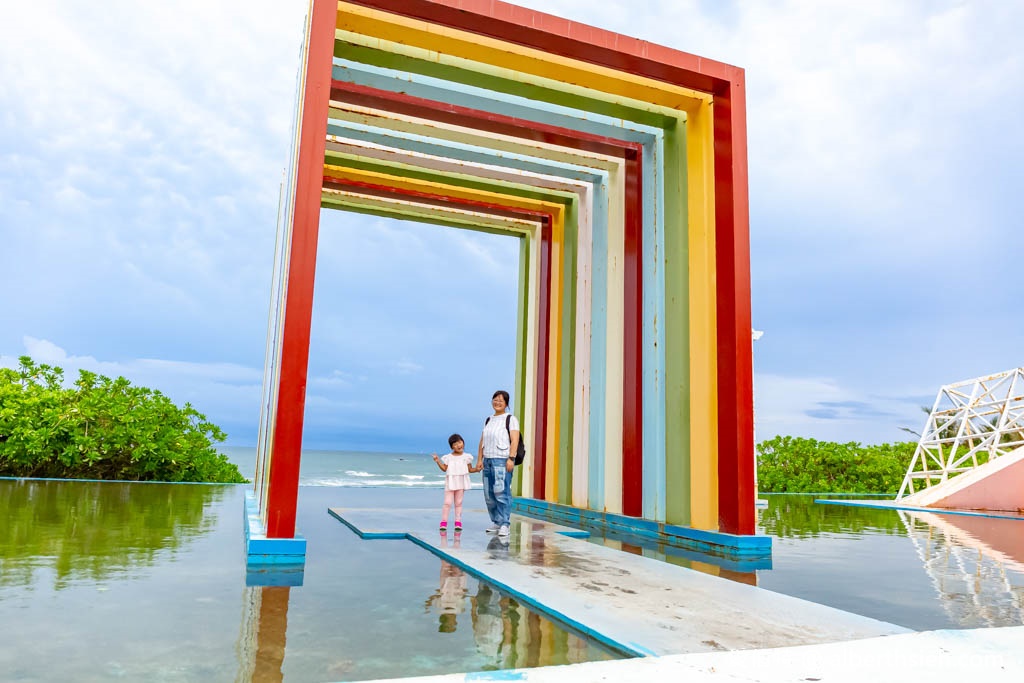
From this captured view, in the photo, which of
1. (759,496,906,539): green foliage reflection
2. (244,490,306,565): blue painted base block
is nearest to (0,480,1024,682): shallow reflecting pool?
(244,490,306,565): blue painted base block

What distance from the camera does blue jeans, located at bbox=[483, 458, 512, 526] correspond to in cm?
704

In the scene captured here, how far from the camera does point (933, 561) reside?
6.29m

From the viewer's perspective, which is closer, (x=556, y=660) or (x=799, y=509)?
(x=556, y=660)

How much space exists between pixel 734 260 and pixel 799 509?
772cm

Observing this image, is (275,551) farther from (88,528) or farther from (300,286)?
(88,528)

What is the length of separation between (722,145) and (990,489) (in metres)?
10.4

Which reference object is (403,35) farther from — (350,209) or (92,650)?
(92,650)

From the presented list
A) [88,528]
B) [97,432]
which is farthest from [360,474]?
[88,528]

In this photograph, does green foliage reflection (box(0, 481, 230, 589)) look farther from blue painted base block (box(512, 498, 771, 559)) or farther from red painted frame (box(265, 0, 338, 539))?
blue painted base block (box(512, 498, 771, 559))

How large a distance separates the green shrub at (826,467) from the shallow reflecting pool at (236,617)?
53.7 ft

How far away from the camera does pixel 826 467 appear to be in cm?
2038

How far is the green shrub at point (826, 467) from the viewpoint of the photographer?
65.7 ft

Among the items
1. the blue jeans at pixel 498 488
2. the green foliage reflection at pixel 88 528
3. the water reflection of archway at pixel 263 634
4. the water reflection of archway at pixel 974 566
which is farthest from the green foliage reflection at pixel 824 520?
the green foliage reflection at pixel 88 528

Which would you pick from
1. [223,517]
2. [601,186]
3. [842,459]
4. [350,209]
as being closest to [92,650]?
[223,517]
